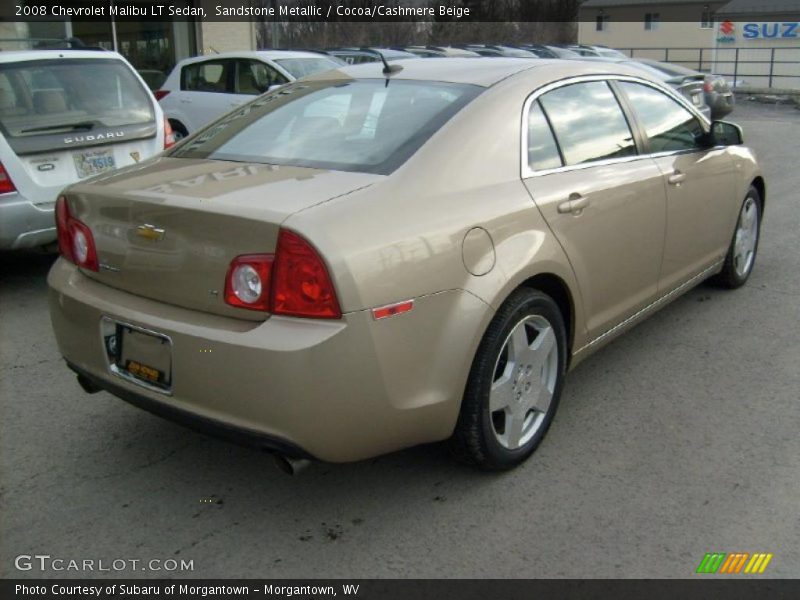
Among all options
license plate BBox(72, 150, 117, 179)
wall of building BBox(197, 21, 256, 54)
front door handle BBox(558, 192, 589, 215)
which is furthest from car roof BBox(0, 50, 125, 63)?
wall of building BBox(197, 21, 256, 54)

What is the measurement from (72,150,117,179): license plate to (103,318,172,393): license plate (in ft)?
10.6

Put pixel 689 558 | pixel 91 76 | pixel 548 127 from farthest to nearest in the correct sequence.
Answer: pixel 91 76, pixel 548 127, pixel 689 558

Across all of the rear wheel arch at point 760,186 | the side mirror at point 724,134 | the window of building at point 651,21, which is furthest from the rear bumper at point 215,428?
the window of building at point 651,21

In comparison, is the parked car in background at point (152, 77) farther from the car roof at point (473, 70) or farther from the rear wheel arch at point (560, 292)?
the rear wheel arch at point (560, 292)

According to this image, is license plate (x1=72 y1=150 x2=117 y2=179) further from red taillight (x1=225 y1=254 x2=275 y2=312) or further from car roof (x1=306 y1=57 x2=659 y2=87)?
red taillight (x1=225 y1=254 x2=275 y2=312)

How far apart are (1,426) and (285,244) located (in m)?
2.03

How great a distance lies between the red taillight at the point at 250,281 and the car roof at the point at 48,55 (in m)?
4.22

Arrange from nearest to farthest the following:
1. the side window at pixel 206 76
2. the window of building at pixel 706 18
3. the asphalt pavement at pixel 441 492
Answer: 1. the asphalt pavement at pixel 441 492
2. the side window at pixel 206 76
3. the window of building at pixel 706 18

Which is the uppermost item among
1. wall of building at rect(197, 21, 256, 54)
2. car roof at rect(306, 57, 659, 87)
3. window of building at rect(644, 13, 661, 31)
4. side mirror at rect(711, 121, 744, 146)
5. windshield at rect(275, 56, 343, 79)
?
window of building at rect(644, 13, 661, 31)

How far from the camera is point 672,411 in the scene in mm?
3949

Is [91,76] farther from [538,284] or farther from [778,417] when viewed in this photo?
[778,417]

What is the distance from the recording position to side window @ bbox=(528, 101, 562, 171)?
3.52 metres

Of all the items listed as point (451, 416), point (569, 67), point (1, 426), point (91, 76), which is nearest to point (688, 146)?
point (569, 67)

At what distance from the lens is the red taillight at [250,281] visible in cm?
269
